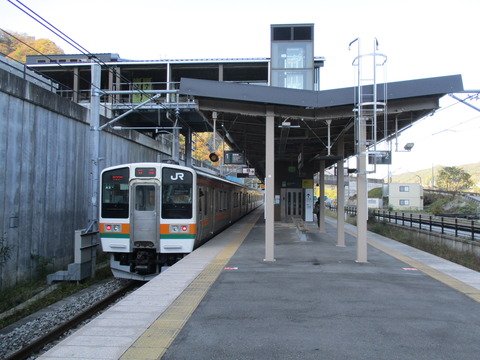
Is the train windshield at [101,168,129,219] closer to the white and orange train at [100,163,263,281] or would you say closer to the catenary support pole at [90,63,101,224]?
the white and orange train at [100,163,263,281]

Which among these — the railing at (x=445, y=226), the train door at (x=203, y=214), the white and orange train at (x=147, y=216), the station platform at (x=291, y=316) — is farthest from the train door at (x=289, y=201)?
the station platform at (x=291, y=316)

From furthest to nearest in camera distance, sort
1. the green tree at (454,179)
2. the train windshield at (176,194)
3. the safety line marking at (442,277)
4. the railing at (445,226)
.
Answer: the green tree at (454,179)
the railing at (445,226)
the train windshield at (176,194)
the safety line marking at (442,277)

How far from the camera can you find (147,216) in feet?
31.8

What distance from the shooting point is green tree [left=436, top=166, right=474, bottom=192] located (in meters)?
54.1

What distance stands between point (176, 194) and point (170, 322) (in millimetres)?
5367

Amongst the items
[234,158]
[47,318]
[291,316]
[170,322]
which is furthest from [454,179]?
[170,322]

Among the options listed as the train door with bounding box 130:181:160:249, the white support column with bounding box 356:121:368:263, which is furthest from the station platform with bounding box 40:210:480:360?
the train door with bounding box 130:181:160:249

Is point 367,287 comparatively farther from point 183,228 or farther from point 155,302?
point 183,228

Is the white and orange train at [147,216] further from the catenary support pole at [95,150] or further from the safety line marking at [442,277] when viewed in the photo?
the safety line marking at [442,277]

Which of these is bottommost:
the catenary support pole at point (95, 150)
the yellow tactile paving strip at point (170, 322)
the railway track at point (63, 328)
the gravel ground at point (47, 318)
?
the gravel ground at point (47, 318)

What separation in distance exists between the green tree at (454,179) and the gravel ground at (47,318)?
55224mm

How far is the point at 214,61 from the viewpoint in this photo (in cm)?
2395

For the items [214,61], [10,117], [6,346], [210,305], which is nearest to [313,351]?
[210,305]

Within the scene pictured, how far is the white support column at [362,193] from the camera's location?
8.49 m
